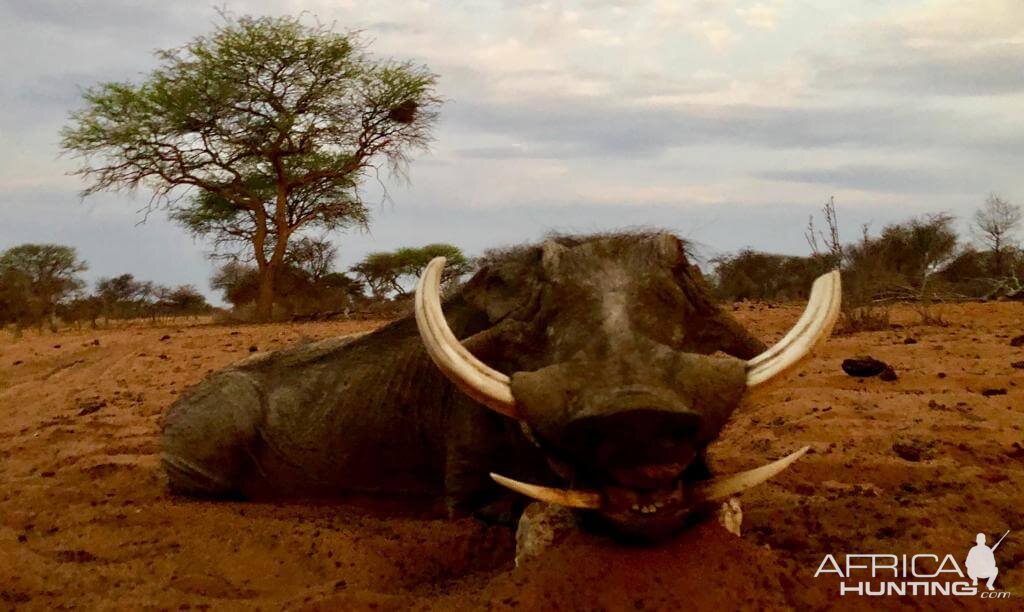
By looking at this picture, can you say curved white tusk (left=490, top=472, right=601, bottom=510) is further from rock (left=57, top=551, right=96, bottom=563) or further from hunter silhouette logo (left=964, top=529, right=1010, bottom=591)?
rock (left=57, top=551, right=96, bottom=563)

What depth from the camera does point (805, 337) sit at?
2312 mm

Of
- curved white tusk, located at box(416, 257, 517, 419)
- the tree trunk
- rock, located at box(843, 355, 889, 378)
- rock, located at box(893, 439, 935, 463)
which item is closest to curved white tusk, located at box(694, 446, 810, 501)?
curved white tusk, located at box(416, 257, 517, 419)

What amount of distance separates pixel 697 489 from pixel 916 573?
70 cm

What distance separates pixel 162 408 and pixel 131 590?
4.34 metres

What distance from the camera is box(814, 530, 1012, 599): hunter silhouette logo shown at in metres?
2.22

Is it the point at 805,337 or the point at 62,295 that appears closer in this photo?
the point at 805,337

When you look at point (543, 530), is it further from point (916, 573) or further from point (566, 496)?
point (916, 573)

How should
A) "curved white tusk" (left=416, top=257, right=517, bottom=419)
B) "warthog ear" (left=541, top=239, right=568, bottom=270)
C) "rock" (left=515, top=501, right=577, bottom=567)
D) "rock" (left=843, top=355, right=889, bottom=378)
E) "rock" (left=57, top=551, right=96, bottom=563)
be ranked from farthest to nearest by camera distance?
"rock" (left=843, top=355, right=889, bottom=378) → "rock" (left=57, top=551, right=96, bottom=563) → "warthog ear" (left=541, top=239, right=568, bottom=270) → "rock" (left=515, top=501, right=577, bottom=567) → "curved white tusk" (left=416, top=257, right=517, bottom=419)

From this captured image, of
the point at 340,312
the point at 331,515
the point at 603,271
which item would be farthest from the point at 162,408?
the point at 340,312

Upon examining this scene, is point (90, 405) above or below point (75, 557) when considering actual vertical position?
above

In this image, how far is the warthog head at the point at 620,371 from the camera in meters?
2.08

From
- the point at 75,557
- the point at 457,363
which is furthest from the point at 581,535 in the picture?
the point at 75,557

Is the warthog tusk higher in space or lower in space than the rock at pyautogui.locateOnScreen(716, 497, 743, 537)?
higher

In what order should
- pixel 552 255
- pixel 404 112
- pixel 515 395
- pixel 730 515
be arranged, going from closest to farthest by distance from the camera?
pixel 515 395, pixel 730 515, pixel 552 255, pixel 404 112
